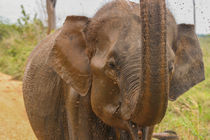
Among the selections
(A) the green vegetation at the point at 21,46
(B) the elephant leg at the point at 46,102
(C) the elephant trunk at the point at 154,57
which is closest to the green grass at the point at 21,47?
(A) the green vegetation at the point at 21,46

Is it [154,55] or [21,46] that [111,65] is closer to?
[154,55]

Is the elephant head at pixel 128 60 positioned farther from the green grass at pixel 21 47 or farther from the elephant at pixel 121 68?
the green grass at pixel 21 47

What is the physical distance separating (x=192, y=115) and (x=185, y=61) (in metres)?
2.63

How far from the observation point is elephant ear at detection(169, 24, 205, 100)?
2123 mm

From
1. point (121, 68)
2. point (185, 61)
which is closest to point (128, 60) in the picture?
point (121, 68)

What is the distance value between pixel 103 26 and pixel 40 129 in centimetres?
159

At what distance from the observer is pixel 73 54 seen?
2137 mm

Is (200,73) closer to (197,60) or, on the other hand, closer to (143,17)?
(197,60)

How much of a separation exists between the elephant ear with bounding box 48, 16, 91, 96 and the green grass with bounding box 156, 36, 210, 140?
2.31m

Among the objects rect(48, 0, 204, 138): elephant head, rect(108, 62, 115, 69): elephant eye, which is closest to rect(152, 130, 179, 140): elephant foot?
rect(48, 0, 204, 138): elephant head

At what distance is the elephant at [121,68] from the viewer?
131 cm

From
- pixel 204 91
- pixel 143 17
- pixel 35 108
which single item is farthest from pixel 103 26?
pixel 204 91

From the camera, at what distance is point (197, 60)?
2.27m

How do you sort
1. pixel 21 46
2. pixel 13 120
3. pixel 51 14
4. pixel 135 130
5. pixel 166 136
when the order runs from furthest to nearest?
1. pixel 21 46
2. pixel 51 14
3. pixel 13 120
4. pixel 166 136
5. pixel 135 130
